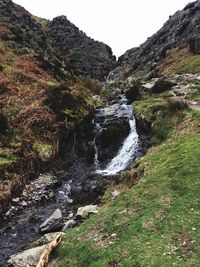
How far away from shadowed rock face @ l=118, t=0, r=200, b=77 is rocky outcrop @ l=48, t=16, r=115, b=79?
44.7 ft

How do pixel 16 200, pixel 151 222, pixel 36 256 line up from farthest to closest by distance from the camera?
pixel 16 200
pixel 36 256
pixel 151 222

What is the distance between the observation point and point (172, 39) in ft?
313

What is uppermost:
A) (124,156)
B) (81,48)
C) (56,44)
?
(56,44)

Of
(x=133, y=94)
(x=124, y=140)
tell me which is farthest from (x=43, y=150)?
(x=133, y=94)

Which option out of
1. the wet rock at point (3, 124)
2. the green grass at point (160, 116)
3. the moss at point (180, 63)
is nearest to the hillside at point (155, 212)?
the green grass at point (160, 116)

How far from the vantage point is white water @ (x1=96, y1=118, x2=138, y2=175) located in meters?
34.2

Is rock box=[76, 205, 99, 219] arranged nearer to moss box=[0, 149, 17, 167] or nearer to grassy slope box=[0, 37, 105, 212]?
grassy slope box=[0, 37, 105, 212]

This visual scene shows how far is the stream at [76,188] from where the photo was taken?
23.9m

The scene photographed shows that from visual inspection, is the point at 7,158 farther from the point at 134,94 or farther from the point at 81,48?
the point at 81,48

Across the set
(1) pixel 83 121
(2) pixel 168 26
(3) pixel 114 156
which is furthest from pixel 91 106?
(2) pixel 168 26

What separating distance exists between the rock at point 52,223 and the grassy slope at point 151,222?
289 centimetres

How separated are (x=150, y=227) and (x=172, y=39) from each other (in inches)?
3284

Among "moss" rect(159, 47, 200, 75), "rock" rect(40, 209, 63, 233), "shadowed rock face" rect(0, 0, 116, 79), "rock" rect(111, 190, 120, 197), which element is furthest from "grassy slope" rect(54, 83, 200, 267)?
"moss" rect(159, 47, 200, 75)

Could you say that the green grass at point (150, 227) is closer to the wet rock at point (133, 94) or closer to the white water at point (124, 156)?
the white water at point (124, 156)
